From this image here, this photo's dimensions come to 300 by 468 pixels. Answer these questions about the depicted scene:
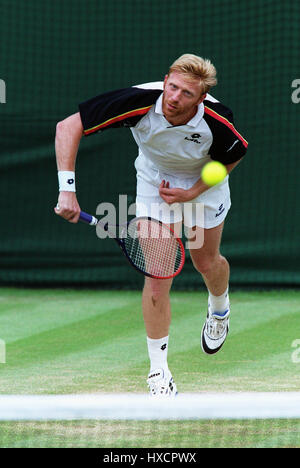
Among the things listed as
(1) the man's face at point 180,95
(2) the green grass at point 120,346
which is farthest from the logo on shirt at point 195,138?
(2) the green grass at point 120,346

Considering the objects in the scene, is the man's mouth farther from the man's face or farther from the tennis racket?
the tennis racket

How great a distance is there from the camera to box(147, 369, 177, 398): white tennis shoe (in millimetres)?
3897

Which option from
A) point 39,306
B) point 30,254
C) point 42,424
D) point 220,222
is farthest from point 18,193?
point 42,424

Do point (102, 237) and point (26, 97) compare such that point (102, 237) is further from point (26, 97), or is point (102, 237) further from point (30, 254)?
point (26, 97)

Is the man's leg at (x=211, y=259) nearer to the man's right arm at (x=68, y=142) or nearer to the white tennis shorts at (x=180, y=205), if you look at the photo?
the white tennis shorts at (x=180, y=205)

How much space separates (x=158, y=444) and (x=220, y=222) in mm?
1453

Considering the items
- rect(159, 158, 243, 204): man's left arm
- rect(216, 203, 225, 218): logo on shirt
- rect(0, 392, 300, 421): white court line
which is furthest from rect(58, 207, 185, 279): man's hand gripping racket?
rect(0, 392, 300, 421): white court line

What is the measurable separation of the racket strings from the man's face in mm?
546

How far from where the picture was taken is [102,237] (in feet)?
23.7

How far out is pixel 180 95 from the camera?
3.71 metres

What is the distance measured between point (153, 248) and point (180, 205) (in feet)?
0.99

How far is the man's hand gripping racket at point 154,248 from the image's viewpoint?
4016mm

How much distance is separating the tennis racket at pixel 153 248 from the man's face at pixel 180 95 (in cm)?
52

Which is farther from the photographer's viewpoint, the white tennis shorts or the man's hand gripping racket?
the white tennis shorts
